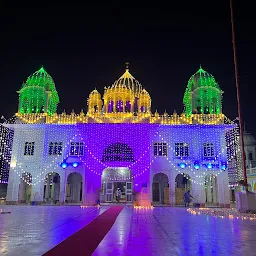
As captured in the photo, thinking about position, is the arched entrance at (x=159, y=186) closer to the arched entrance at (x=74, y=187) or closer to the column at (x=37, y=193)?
the arched entrance at (x=74, y=187)

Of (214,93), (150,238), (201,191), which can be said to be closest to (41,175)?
(201,191)

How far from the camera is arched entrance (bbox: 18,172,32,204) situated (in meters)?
30.5

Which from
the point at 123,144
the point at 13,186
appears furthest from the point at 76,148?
the point at 13,186

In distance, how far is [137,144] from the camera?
2933cm

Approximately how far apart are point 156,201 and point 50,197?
12601mm

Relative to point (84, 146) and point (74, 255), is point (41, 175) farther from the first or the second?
point (74, 255)

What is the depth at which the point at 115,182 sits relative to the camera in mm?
34625

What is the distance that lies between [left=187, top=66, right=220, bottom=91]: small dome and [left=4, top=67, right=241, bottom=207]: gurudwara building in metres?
Result: 0.11

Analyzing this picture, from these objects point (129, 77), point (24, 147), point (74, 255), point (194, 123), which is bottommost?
point (74, 255)

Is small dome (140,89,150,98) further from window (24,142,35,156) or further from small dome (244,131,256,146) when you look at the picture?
small dome (244,131,256,146)

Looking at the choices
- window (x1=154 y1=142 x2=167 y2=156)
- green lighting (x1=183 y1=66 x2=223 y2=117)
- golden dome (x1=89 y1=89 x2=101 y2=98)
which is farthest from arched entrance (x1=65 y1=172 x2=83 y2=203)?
green lighting (x1=183 y1=66 x2=223 y2=117)

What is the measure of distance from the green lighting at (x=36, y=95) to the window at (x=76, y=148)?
4567mm

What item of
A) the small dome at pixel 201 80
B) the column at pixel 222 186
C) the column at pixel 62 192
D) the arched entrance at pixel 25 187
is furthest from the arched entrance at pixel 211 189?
the arched entrance at pixel 25 187

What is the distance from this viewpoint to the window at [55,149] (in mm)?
30219
